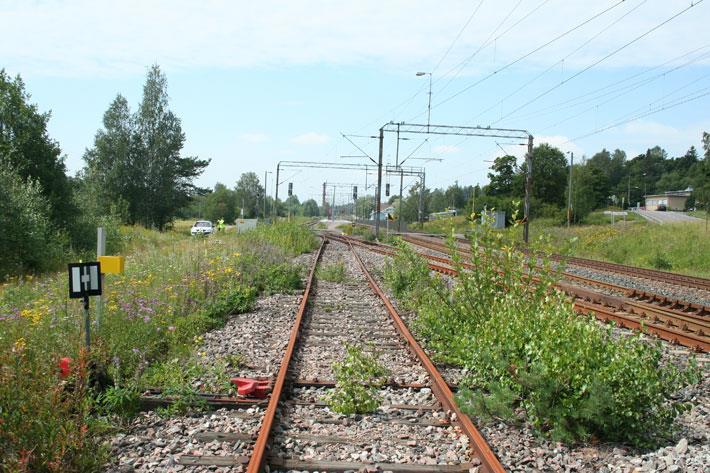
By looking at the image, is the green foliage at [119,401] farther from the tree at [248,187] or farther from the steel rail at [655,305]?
the tree at [248,187]

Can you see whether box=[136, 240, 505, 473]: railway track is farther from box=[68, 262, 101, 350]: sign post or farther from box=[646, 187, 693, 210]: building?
box=[646, 187, 693, 210]: building

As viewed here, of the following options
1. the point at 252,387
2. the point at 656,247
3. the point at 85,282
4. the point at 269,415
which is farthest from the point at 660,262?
the point at 85,282

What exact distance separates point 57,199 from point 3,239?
357 inches

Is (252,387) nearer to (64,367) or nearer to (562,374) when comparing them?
(64,367)

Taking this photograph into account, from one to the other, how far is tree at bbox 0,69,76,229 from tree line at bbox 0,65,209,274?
1.5 inches

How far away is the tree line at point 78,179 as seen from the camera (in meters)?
20.4

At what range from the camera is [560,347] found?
217 inches

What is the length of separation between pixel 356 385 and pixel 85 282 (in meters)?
2.81

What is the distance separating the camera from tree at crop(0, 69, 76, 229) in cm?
2797

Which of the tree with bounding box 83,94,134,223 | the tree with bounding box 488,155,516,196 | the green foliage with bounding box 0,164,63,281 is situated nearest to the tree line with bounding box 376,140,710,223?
the tree with bounding box 488,155,516,196

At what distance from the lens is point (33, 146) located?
28453mm

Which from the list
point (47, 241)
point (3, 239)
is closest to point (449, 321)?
point (3, 239)

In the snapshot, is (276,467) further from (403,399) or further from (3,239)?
(3,239)

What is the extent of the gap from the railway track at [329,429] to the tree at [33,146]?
945 inches
